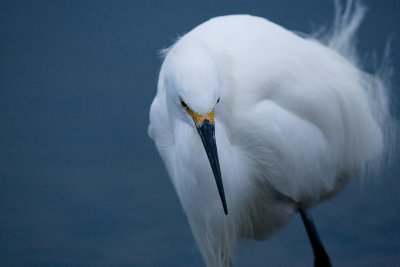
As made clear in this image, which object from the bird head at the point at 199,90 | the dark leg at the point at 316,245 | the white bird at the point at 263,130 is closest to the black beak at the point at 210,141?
the bird head at the point at 199,90

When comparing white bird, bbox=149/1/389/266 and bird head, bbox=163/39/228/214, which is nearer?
bird head, bbox=163/39/228/214

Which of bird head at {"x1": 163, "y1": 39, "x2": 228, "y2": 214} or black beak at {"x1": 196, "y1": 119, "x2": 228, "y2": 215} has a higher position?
bird head at {"x1": 163, "y1": 39, "x2": 228, "y2": 214}

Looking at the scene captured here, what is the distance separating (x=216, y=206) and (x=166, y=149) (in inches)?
Result: 16.6

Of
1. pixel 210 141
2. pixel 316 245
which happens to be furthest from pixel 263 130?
pixel 316 245

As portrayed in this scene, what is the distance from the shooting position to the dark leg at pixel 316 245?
119 inches

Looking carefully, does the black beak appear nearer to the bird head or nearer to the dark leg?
the bird head

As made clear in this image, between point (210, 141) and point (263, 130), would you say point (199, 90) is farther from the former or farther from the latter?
point (263, 130)

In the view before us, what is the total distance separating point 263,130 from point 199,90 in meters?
0.62

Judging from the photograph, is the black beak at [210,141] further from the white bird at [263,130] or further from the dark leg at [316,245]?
the dark leg at [316,245]

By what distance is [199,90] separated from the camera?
2.05m

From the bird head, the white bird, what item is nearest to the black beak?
the bird head

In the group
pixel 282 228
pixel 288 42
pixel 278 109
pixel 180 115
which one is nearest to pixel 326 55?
pixel 288 42

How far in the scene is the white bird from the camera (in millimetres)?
2408

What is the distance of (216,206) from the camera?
97.6 inches
